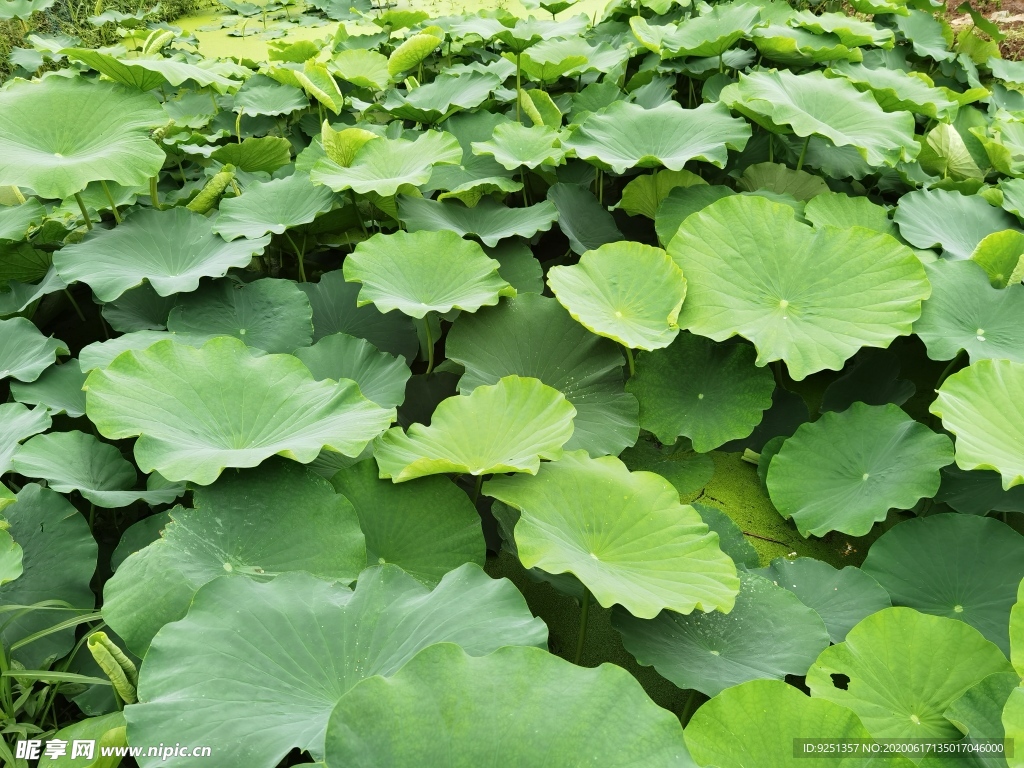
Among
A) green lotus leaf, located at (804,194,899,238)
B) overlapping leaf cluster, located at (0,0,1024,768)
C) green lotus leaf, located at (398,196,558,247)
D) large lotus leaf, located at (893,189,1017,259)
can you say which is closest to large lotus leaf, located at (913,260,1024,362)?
overlapping leaf cluster, located at (0,0,1024,768)

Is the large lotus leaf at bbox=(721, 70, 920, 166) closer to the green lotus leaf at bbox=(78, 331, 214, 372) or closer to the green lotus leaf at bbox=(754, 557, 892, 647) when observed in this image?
the green lotus leaf at bbox=(754, 557, 892, 647)

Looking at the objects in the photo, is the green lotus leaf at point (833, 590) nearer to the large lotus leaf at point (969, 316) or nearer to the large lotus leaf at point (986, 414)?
the large lotus leaf at point (986, 414)

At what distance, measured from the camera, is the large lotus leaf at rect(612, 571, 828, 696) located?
1252 mm

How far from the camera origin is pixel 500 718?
91 centimetres

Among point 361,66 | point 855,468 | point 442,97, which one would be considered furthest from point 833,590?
point 361,66

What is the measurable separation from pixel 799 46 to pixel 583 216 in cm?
113

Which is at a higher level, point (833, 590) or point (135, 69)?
point (135, 69)

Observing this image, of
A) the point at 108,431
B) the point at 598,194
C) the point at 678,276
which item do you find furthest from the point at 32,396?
the point at 598,194

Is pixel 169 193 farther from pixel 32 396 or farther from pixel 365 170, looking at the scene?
pixel 32 396

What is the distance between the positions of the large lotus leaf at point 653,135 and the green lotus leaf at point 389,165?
0.37 metres

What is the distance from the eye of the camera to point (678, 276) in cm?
179

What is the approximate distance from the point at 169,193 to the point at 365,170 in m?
0.95

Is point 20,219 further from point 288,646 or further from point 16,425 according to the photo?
point 288,646

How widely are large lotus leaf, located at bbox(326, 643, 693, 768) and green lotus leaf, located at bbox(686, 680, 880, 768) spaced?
16cm
